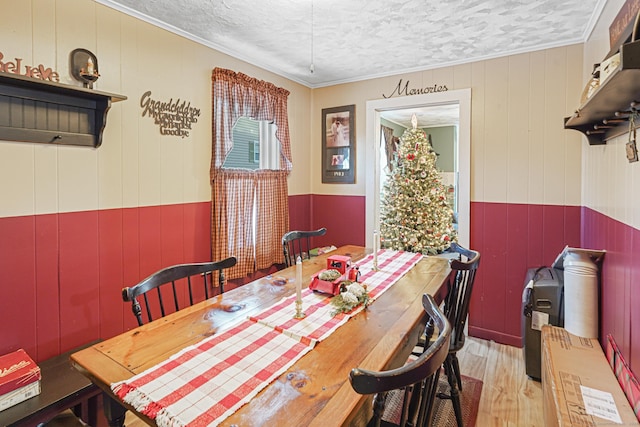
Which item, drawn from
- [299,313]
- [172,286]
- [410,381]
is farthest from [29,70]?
[410,381]

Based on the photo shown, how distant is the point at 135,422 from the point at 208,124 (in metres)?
2.06

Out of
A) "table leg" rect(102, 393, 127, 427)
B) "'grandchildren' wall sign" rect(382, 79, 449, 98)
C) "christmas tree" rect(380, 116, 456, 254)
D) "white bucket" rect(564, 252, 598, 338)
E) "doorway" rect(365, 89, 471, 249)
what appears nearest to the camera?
"table leg" rect(102, 393, 127, 427)

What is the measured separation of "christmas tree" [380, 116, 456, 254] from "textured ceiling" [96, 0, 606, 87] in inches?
39.8

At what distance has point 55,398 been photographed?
1.61 m

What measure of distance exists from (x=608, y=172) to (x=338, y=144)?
2414mm

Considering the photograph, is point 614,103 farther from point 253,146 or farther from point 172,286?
point 253,146

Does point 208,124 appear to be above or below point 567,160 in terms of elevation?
above

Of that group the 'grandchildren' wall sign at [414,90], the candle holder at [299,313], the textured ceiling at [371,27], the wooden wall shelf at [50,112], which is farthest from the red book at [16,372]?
the 'grandchildren' wall sign at [414,90]

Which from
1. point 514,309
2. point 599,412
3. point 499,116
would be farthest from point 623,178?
point 514,309

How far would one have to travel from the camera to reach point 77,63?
1.97 metres

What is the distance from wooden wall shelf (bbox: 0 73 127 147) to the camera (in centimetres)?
171

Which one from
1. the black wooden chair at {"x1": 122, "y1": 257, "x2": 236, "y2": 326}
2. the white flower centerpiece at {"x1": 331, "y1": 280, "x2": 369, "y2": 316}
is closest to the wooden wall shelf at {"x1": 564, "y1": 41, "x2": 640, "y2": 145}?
the white flower centerpiece at {"x1": 331, "y1": 280, "x2": 369, "y2": 316}

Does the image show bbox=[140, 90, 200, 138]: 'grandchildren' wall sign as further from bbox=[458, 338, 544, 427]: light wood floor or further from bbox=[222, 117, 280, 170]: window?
bbox=[458, 338, 544, 427]: light wood floor

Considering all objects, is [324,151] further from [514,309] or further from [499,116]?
[514,309]
